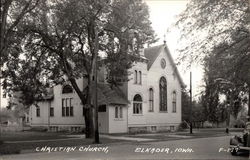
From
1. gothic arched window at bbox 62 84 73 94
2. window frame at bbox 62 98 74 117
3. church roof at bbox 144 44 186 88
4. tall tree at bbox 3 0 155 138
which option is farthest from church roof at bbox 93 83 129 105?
tall tree at bbox 3 0 155 138

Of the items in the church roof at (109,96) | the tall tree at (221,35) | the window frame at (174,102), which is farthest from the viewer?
the window frame at (174,102)

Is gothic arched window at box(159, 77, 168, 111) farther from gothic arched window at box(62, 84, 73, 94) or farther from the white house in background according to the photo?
gothic arched window at box(62, 84, 73, 94)

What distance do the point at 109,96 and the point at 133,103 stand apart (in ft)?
12.6

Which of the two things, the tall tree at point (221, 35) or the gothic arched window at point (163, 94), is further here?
the gothic arched window at point (163, 94)

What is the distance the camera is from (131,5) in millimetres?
30484

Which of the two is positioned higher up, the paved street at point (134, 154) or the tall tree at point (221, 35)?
the tall tree at point (221, 35)

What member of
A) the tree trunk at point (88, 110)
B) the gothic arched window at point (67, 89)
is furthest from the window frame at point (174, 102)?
the tree trunk at point (88, 110)

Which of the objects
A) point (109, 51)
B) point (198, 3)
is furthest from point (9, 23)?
point (198, 3)

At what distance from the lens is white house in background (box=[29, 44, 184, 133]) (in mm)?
41844

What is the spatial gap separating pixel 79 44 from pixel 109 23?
4.30 metres

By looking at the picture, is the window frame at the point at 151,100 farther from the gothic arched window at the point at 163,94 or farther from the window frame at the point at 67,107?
the window frame at the point at 67,107

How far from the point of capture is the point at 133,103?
1736 inches

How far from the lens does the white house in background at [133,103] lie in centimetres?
4184

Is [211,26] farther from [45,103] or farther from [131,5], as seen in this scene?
[45,103]
